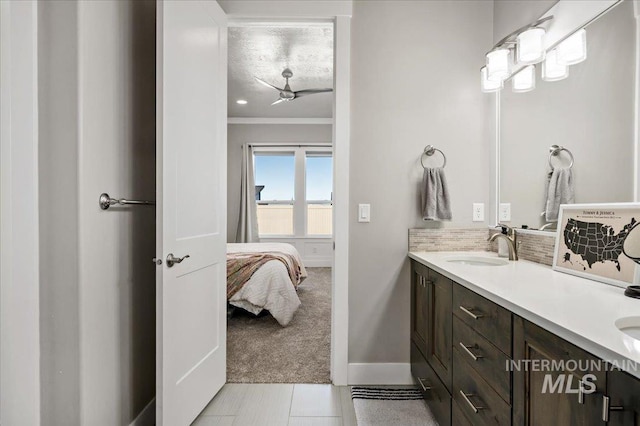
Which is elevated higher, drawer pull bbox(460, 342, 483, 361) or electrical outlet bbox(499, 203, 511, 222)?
electrical outlet bbox(499, 203, 511, 222)

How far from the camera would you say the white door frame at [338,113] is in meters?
2.00

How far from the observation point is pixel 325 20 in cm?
204

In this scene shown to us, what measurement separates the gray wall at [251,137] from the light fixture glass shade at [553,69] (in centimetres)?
448

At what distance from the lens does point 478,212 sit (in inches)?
83.6

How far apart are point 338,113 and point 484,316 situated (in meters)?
1.45

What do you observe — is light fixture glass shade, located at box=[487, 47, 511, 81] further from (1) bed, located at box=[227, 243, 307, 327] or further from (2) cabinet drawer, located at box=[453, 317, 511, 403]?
(1) bed, located at box=[227, 243, 307, 327]

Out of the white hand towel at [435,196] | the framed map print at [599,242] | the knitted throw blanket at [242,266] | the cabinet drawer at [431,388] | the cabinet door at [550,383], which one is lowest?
the cabinet drawer at [431,388]

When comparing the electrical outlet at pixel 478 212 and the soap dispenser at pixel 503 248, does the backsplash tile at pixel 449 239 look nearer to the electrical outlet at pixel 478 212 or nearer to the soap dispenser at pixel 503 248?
the electrical outlet at pixel 478 212

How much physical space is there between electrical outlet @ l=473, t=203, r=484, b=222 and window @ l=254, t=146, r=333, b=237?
13.6ft

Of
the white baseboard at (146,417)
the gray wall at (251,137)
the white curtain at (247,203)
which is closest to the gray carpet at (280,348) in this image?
the white baseboard at (146,417)

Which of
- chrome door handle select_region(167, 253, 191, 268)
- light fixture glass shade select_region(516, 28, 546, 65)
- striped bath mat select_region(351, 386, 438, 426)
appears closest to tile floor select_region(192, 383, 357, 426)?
striped bath mat select_region(351, 386, 438, 426)

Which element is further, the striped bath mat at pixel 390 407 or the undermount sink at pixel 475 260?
the undermount sink at pixel 475 260

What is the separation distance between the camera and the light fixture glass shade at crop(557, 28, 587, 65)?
141 cm

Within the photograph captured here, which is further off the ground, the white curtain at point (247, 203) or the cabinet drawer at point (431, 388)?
the white curtain at point (247, 203)
